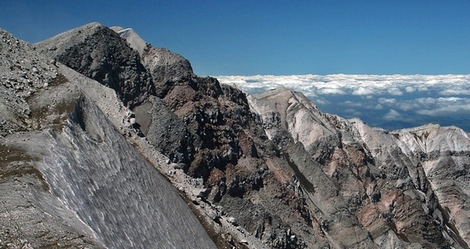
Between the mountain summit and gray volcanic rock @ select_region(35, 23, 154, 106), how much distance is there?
0.60 feet

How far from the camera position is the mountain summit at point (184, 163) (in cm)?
2530

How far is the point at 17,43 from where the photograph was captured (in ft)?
131

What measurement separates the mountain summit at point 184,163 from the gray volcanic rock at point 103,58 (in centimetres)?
18

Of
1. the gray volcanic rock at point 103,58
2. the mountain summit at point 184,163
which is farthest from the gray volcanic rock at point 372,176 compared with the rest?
the gray volcanic rock at point 103,58

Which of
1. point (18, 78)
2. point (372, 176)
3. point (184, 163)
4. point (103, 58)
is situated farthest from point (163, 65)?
point (372, 176)

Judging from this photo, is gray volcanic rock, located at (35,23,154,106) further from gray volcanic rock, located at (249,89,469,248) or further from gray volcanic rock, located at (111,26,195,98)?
gray volcanic rock, located at (249,89,469,248)

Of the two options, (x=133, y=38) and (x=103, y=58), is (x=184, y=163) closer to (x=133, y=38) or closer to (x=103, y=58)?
(x=103, y=58)

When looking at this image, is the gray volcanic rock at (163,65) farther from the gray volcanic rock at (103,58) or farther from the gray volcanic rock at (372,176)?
the gray volcanic rock at (372,176)

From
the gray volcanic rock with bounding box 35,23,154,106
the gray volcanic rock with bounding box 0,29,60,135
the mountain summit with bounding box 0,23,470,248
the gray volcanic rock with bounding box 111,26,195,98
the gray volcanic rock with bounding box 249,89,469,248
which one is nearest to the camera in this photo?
the mountain summit with bounding box 0,23,470,248

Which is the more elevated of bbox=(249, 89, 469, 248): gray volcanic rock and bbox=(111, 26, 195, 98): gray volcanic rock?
bbox=(111, 26, 195, 98): gray volcanic rock

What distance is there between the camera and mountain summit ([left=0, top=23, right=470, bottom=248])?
25297 mm

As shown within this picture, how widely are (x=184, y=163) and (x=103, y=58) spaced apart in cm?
Result: 1718

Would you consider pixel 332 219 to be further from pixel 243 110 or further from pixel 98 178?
pixel 98 178

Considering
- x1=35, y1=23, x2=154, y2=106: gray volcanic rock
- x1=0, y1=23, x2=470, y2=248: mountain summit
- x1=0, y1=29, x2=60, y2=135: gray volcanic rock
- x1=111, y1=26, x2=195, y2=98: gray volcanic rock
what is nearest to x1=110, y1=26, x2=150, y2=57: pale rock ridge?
x1=111, y1=26, x2=195, y2=98: gray volcanic rock
